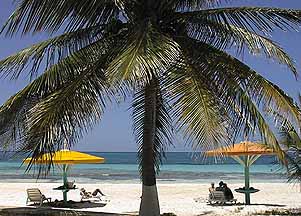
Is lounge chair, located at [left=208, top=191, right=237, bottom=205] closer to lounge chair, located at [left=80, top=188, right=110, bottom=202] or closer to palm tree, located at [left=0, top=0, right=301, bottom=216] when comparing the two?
lounge chair, located at [left=80, top=188, right=110, bottom=202]

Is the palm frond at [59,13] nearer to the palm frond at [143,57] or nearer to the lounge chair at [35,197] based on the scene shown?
the palm frond at [143,57]

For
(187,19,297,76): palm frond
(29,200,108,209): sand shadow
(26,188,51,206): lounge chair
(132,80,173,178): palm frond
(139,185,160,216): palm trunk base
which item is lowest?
(29,200,108,209): sand shadow

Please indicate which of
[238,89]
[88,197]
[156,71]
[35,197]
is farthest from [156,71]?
[88,197]

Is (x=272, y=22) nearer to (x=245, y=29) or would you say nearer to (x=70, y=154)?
(x=245, y=29)

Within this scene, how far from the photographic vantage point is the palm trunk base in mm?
8156

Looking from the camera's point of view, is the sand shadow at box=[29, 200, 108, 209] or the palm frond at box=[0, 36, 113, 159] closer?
the palm frond at box=[0, 36, 113, 159]

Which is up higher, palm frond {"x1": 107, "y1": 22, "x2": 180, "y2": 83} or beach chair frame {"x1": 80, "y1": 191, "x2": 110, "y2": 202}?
palm frond {"x1": 107, "y1": 22, "x2": 180, "y2": 83}

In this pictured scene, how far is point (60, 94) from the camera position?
7.51 metres

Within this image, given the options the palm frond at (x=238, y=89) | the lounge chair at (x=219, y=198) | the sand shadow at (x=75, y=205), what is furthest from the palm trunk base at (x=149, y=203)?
the lounge chair at (x=219, y=198)

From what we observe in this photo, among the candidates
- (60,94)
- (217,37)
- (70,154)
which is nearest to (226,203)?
(70,154)

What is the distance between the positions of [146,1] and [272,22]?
6.75 ft

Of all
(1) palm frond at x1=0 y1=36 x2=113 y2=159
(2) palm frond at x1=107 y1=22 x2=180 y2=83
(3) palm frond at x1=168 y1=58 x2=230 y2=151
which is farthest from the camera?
(1) palm frond at x1=0 y1=36 x2=113 y2=159

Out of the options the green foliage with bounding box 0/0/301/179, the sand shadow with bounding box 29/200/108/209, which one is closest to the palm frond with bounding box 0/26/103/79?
the green foliage with bounding box 0/0/301/179

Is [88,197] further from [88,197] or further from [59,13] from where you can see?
[59,13]
